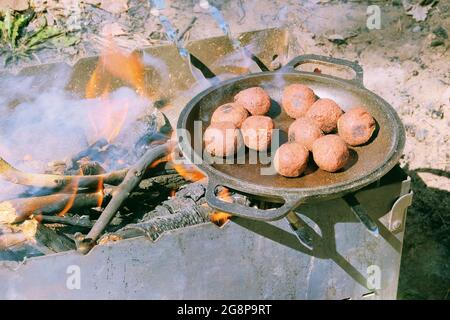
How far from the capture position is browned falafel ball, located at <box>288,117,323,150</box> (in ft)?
8.67

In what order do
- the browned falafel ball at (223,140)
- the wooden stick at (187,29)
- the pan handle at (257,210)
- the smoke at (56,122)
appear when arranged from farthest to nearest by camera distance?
the wooden stick at (187,29) → the smoke at (56,122) → the browned falafel ball at (223,140) → the pan handle at (257,210)

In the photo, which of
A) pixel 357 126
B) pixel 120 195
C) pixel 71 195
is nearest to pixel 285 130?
pixel 357 126

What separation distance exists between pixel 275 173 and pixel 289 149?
6.9 inches

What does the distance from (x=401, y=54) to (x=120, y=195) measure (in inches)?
142

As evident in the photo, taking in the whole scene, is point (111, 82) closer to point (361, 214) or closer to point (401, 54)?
point (361, 214)

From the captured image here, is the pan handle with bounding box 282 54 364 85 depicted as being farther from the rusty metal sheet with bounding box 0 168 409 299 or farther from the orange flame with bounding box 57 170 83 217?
the orange flame with bounding box 57 170 83 217

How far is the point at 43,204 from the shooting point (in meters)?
2.74

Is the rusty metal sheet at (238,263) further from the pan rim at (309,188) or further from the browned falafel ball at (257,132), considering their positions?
the browned falafel ball at (257,132)

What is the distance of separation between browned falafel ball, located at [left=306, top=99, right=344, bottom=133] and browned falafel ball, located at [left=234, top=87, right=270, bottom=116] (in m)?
0.27

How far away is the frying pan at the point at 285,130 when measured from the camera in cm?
221

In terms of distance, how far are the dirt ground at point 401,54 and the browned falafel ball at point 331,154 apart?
1459 mm

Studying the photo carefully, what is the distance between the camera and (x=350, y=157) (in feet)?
8.68

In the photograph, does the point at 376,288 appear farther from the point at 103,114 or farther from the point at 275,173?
the point at 103,114

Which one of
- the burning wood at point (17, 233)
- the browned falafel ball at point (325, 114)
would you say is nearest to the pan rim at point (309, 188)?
the browned falafel ball at point (325, 114)
